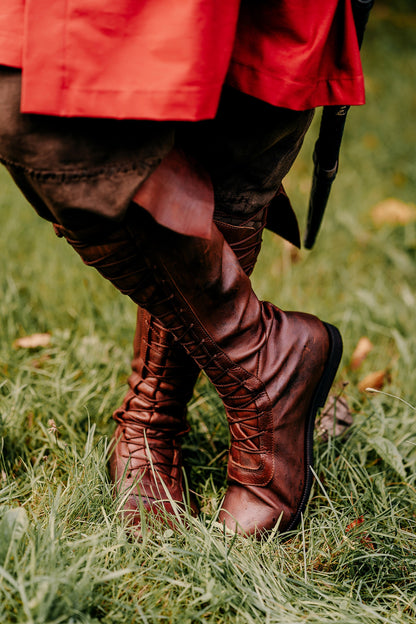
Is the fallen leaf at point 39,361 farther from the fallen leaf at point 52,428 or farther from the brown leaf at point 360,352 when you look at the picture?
the brown leaf at point 360,352

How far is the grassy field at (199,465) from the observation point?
0.98 meters

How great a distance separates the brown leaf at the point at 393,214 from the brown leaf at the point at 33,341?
1619 millimetres

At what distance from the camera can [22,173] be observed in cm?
93

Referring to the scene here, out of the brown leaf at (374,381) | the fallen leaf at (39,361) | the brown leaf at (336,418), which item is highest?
the brown leaf at (336,418)

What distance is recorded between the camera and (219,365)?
3.93ft

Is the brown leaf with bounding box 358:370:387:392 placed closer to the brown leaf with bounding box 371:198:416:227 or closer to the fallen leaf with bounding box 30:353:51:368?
the fallen leaf with bounding box 30:353:51:368

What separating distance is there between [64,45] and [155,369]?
74cm

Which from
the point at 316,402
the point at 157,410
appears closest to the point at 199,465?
the point at 157,410

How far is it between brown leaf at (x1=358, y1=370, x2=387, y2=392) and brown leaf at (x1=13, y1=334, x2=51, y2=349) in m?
0.96

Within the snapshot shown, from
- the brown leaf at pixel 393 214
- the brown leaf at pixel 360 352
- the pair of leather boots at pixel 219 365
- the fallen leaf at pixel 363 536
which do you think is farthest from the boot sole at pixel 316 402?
the brown leaf at pixel 393 214

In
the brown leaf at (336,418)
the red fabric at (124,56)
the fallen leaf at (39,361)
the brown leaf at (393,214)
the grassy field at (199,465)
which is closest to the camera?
the red fabric at (124,56)

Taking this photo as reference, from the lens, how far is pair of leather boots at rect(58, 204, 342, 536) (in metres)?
1.07

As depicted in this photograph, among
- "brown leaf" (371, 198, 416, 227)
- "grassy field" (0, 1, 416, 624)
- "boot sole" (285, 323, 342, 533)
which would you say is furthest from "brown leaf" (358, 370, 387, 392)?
"brown leaf" (371, 198, 416, 227)

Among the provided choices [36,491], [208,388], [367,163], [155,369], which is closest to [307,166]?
[367,163]
